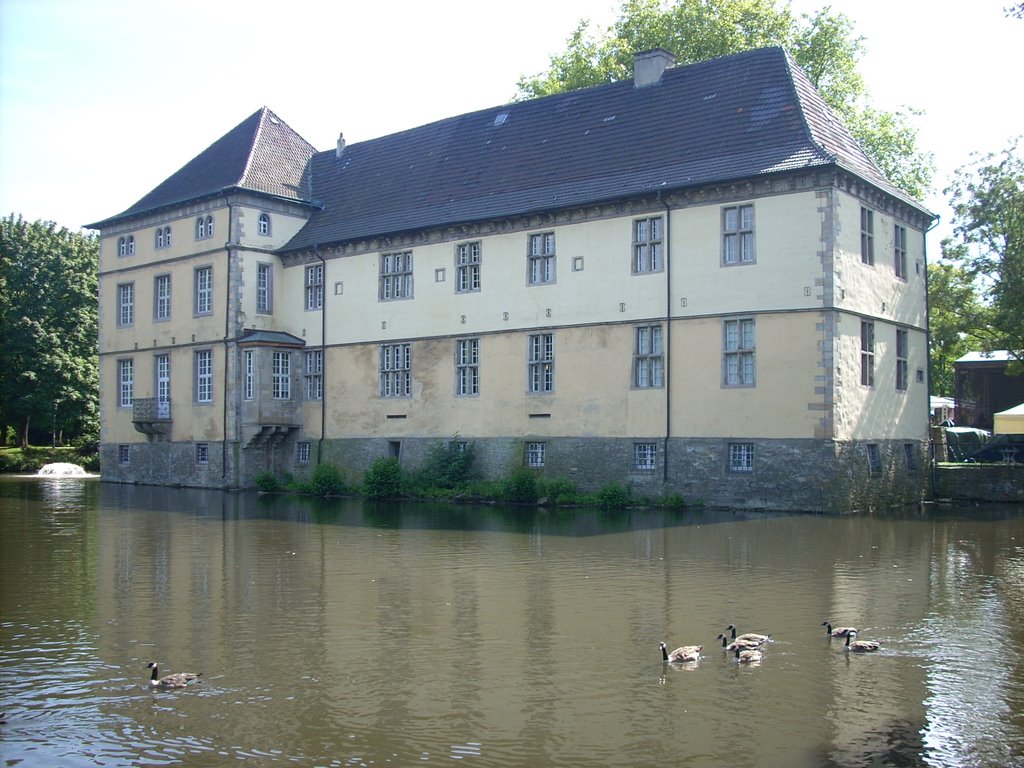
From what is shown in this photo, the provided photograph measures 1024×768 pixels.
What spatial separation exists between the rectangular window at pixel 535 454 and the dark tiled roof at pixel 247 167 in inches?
580

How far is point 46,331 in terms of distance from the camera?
57156mm

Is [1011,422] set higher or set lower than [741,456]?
higher

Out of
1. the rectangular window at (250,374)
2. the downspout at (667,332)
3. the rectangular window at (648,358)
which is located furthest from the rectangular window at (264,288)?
the downspout at (667,332)

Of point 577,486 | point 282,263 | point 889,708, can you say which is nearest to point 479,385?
point 577,486

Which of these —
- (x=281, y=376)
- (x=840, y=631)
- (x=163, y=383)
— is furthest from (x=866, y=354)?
(x=163, y=383)

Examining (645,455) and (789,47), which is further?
(789,47)

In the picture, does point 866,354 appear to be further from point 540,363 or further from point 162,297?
point 162,297

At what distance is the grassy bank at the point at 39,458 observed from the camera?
55.7 meters

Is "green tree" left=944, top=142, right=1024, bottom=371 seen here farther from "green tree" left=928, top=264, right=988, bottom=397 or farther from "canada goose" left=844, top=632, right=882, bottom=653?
"canada goose" left=844, top=632, right=882, bottom=653

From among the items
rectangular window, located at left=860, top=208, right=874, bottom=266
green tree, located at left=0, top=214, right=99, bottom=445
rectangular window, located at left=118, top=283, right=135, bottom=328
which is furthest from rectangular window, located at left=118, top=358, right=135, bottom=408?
rectangular window, located at left=860, top=208, right=874, bottom=266

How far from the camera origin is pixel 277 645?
1249 centimetres

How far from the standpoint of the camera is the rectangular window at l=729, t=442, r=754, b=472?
28.9 metres

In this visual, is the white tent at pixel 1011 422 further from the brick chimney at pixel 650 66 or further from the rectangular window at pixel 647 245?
the brick chimney at pixel 650 66

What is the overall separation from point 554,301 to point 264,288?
1295cm
